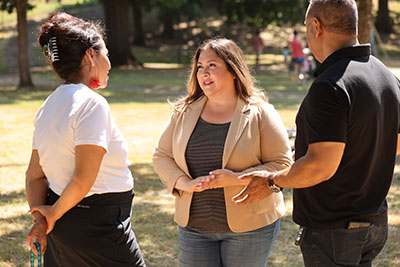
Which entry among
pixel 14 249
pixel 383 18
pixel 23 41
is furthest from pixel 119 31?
pixel 14 249

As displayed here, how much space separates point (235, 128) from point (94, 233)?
0.99m

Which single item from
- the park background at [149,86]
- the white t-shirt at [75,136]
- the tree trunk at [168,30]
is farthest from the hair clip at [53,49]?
the tree trunk at [168,30]

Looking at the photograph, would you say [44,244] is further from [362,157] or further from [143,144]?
[143,144]

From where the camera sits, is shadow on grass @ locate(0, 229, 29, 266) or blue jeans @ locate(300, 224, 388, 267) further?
shadow on grass @ locate(0, 229, 29, 266)

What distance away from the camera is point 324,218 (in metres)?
2.91

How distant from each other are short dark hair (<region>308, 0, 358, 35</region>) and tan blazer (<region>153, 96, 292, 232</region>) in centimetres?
82

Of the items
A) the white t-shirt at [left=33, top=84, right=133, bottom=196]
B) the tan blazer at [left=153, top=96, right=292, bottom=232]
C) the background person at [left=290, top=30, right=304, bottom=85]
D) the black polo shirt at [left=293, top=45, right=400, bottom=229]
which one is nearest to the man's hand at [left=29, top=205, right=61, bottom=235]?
the white t-shirt at [left=33, top=84, right=133, bottom=196]

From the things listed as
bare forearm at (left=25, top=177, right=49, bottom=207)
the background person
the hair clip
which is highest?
the hair clip

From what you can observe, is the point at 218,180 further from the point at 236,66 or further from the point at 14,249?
the point at 14,249

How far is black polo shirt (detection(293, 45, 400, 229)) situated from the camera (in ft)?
8.87

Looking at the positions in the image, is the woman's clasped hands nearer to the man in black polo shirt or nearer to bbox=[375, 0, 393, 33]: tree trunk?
the man in black polo shirt

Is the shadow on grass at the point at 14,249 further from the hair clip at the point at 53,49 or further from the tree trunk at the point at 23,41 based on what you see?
the tree trunk at the point at 23,41

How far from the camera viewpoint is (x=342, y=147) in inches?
107

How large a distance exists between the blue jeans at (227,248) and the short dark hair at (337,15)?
1.23 metres
